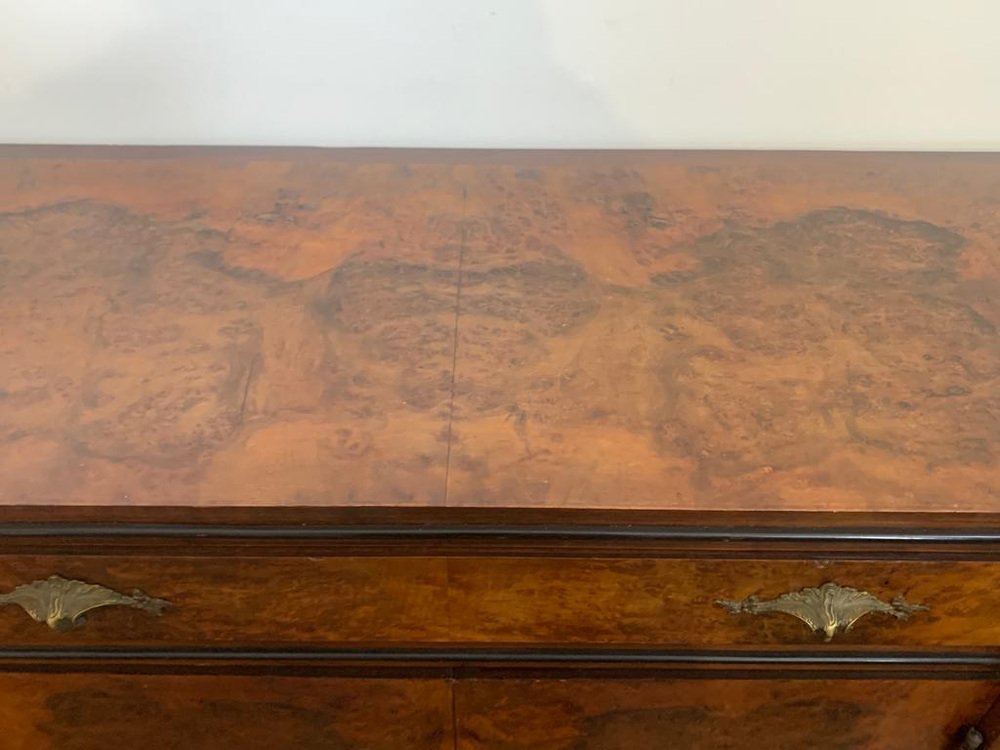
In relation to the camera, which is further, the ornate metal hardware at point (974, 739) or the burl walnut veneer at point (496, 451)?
the ornate metal hardware at point (974, 739)

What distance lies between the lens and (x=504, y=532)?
74 cm

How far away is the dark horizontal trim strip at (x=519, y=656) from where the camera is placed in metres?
0.88

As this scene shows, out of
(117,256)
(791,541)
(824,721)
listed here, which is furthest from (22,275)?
(824,721)

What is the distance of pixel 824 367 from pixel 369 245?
0.45 m

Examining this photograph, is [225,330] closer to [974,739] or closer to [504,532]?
[504,532]

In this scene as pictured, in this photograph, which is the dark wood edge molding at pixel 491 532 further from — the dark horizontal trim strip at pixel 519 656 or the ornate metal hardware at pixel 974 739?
the ornate metal hardware at pixel 974 739

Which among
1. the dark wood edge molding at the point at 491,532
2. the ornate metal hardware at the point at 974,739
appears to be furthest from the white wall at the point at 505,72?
the ornate metal hardware at the point at 974,739

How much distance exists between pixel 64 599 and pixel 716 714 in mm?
621

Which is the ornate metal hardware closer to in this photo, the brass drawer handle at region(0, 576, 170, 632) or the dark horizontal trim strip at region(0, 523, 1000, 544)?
the dark horizontal trim strip at region(0, 523, 1000, 544)

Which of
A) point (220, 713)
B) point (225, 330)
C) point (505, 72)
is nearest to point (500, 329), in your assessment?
point (225, 330)

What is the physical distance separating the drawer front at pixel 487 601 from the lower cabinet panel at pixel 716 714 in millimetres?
78

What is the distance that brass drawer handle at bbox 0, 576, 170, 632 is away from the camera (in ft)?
2.63

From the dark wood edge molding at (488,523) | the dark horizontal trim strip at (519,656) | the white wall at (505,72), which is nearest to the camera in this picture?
the dark wood edge molding at (488,523)

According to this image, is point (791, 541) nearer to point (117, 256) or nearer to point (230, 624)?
point (230, 624)
